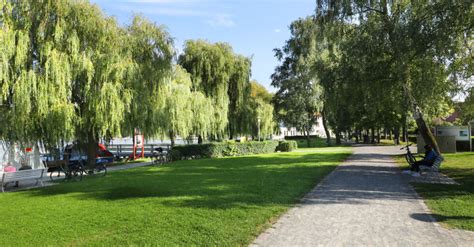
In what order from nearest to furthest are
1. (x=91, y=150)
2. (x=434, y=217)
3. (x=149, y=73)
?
(x=434, y=217)
(x=91, y=150)
(x=149, y=73)

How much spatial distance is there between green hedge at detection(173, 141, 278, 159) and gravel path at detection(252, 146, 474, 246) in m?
16.8

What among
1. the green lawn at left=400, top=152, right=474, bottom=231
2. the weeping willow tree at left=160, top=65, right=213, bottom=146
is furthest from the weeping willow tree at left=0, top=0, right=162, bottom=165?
the green lawn at left=400, top=152, right=474, bottom=231

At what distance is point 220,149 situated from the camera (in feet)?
92.4

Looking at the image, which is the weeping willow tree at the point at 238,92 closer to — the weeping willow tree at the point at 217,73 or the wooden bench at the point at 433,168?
the weeping willow tree at the point at 217,73

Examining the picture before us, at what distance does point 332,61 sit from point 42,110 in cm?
1317

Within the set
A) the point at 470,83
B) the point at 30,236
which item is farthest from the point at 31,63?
the point at 470,83

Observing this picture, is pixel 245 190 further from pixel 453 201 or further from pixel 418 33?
pixel 418 33

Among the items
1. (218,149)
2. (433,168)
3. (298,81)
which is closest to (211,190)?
(433,168)

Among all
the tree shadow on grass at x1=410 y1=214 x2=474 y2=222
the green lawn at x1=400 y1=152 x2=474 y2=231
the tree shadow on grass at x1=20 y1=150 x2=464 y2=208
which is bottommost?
the tree shadow on grass at x1=410 y1=214 x2=474 y2=222

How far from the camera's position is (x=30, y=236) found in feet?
21.1

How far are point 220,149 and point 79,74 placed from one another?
1390cm

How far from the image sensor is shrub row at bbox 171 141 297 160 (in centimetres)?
2667

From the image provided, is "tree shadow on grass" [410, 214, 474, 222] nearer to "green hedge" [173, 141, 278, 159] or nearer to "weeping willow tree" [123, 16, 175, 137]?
"weeping willow tree" [123, 16, 175, 137]

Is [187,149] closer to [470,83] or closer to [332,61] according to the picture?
[332,61]
